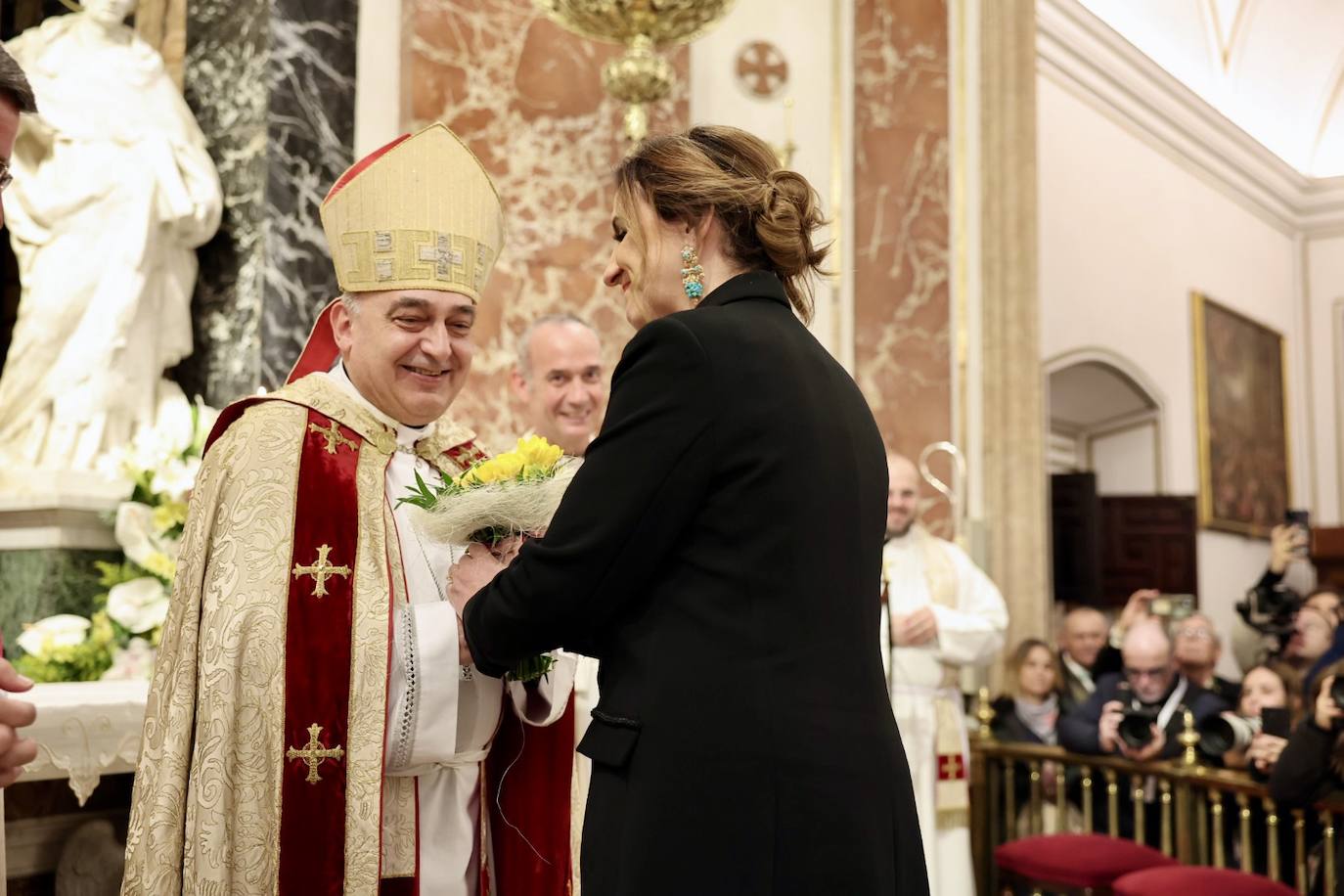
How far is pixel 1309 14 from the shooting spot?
48.8 ft

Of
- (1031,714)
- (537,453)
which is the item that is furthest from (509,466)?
(1031,714)

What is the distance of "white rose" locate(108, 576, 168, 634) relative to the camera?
411cm

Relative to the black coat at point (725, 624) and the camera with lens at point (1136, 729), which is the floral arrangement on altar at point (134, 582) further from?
the camera with lens at point (1136, 729)

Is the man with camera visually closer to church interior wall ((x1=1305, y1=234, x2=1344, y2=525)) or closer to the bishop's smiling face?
the bishop's smiling face

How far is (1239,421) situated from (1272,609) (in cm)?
696

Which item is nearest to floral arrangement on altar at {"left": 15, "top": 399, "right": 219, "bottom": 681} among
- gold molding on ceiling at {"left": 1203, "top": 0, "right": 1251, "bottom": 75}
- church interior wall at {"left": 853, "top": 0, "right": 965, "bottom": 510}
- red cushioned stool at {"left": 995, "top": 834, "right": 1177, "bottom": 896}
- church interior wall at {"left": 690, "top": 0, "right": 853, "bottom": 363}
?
red cushioned stool at {"left": 995, "top": 834, "right": 1177, "bottom": 896}

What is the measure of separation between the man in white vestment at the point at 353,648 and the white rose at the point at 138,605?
151 centimetres

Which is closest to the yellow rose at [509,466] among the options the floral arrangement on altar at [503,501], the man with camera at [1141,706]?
the floral arrangement on altar at [503,501]

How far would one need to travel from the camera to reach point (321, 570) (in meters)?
2.66

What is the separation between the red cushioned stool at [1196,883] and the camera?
4.40m

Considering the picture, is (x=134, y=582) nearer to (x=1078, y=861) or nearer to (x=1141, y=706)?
(x=1078, y=861)

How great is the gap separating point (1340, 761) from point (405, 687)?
10.0ft

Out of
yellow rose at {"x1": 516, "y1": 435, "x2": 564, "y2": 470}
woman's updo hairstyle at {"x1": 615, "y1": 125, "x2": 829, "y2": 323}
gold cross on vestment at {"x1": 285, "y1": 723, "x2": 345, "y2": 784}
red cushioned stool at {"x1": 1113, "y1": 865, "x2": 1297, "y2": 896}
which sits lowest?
red cushioned stool at {"x1": 1113, "y1": 865, "x2": 1297, "y2": 896}

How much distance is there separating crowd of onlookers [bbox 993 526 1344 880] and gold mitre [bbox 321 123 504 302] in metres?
2.81
